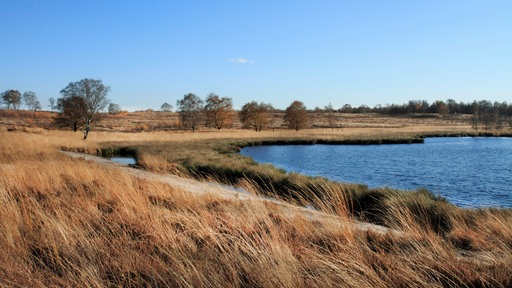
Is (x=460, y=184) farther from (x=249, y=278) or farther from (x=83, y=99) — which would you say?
(x=83, y=99)

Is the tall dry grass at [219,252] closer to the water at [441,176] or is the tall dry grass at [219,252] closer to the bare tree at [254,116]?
the water at [441,176]

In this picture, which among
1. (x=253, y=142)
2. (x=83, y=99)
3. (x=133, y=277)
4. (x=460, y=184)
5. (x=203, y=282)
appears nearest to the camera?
(x=203, y=282)

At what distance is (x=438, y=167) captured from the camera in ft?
79.0

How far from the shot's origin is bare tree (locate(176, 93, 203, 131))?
A: 2549 inches

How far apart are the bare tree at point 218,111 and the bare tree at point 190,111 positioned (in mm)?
1895

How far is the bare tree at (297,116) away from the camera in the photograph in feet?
217

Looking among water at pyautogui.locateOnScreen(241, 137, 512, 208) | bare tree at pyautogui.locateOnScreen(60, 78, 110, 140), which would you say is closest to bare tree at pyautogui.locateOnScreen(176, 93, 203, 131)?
bare tree at pyautogui.locateOnScreen(60, 78, 110, 140)

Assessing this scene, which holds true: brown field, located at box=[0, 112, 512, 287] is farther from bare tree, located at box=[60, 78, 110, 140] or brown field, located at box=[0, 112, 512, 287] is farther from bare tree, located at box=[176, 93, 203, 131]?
bare tree, located at box=[176, 93, 203, 131]

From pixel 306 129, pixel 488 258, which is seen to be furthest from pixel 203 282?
pixel 306 129

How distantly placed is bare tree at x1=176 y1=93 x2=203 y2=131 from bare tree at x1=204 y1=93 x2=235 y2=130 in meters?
1.90

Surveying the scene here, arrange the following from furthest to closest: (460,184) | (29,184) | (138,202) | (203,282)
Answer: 1. (460,184)
2. (29,184)
3. (138,202)
4. (203,282)

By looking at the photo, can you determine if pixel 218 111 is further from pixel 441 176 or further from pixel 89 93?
pixel 441 176

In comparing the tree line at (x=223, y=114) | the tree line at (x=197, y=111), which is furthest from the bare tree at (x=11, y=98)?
the tree line at (x=223, y=114)

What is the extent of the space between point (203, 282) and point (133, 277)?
0.74 metres
